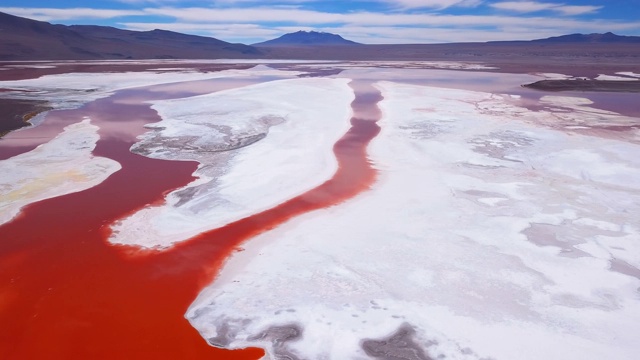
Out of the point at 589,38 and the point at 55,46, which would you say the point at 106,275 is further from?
the point at 589,38

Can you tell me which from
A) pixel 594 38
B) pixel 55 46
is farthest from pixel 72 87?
pixel 594 38

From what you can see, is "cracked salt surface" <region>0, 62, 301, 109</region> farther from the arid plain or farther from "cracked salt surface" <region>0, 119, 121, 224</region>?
"cracked salt surface" <region>0, 119, 121, 224</region>

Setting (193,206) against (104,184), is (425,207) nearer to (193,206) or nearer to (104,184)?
(193,206)

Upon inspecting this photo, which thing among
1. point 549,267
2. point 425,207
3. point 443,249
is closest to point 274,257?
point 443,249

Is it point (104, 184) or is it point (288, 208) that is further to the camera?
point (104, 184)

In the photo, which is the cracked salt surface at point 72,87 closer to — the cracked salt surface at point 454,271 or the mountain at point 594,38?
the cracked salt surface at point 454,271

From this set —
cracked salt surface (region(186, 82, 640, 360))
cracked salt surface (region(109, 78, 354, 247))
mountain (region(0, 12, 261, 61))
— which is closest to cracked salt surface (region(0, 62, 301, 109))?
cracked salt surface (region(109, 78, 354, 247))
